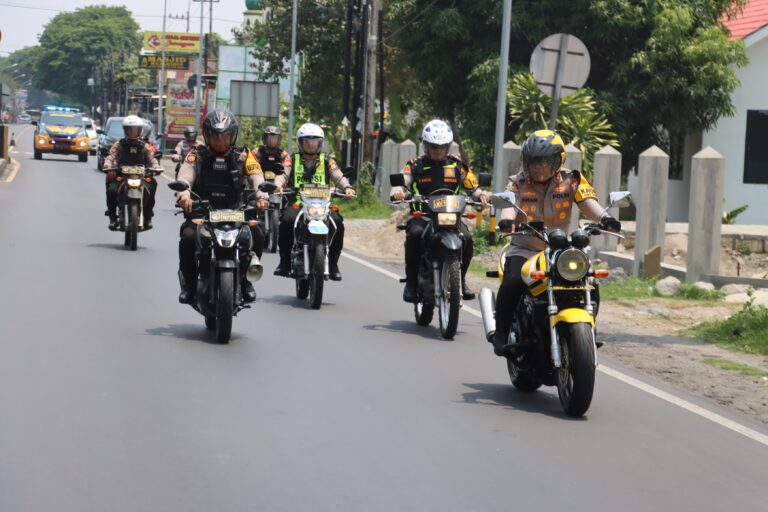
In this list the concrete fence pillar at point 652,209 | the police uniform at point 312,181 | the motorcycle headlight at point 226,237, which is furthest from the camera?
the concrete fence pillar at point 652,209

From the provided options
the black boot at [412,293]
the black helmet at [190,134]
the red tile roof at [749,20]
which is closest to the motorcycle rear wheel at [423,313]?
the black boot at [412,293]

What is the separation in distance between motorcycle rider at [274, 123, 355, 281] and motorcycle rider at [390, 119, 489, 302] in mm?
1624

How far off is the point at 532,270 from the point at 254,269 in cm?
327

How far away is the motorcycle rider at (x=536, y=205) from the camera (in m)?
8.99

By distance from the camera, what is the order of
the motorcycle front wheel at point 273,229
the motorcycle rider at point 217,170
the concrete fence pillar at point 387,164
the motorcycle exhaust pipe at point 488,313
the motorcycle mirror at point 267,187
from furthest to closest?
the concrete fence pillar at point 387,164 → the motorcycle front wheel at point 273,229 → the motorcycle rider at point 217,170 → the motorcycle mirror at point 267,187 → the motorcycle exhaust pipe at point 488,313

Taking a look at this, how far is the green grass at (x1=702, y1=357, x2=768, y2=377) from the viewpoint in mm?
10766

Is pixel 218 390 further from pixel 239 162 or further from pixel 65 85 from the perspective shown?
pixel 65 85

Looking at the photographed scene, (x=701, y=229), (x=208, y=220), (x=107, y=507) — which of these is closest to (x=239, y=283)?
(x=208, y=220)

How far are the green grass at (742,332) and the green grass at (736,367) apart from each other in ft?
2.29

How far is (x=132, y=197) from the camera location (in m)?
19.2

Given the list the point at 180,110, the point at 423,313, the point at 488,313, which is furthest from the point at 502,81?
the point at 180,110

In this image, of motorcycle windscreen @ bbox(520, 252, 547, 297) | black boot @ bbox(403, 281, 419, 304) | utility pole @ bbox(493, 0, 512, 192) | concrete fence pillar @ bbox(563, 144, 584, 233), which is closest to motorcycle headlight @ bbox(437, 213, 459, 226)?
black boot @ bbox(403, 281, 419, 304)

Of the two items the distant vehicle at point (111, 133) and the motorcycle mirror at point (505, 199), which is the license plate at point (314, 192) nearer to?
the motorcycle mirror at point (505, 199)

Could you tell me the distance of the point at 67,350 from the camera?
10312 millimetres
